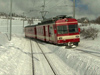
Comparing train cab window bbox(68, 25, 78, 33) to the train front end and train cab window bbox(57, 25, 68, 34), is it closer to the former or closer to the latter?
the train front end

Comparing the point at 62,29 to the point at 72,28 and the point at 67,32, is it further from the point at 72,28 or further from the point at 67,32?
the point at 72,28

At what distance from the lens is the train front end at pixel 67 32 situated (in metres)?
15.2

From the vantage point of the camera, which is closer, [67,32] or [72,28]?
[67,32]

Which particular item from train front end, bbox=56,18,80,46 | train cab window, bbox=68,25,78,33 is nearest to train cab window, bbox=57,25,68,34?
train front end, bbox=56,18,80,46

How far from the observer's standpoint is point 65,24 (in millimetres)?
15383

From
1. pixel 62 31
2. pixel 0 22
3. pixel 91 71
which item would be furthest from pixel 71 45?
pixel 0 22

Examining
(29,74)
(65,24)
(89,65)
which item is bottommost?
(29,74)

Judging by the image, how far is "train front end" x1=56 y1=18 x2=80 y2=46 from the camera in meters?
15.2

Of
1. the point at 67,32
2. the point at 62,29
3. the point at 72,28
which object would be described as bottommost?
the point at 67,32

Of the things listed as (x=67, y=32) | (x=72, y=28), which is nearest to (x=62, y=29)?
(x=67, y=32)

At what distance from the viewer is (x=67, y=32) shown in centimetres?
1528

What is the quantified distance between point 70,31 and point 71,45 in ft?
4.94

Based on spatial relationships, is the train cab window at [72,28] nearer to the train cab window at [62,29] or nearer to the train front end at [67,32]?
the train front end at [67,32]

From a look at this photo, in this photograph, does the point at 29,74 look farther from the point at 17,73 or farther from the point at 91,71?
the point at 91,71
